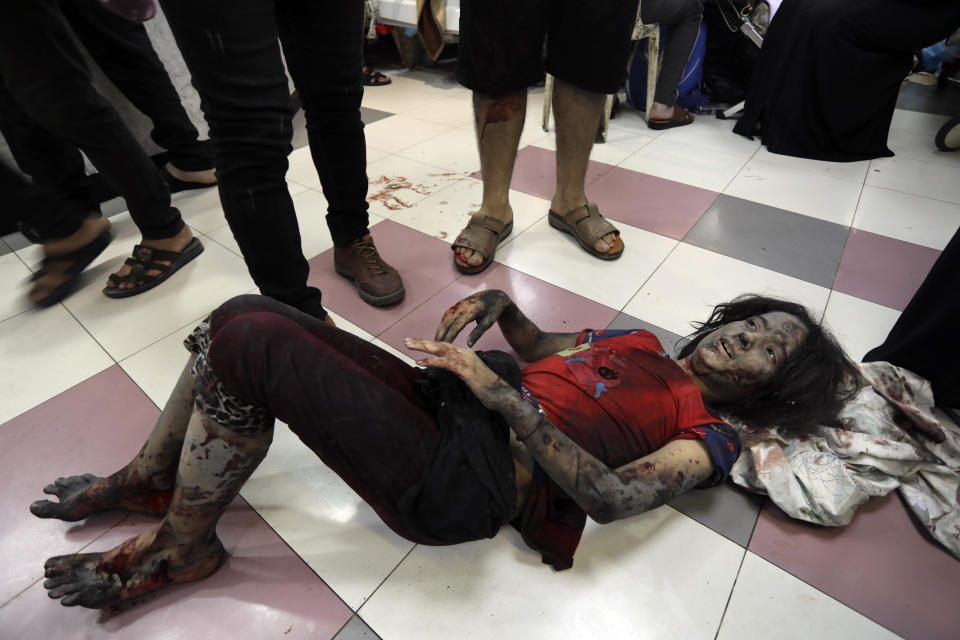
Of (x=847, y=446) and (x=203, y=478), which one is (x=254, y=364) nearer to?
(x=203, y=478)

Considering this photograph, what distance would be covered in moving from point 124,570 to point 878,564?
128cm

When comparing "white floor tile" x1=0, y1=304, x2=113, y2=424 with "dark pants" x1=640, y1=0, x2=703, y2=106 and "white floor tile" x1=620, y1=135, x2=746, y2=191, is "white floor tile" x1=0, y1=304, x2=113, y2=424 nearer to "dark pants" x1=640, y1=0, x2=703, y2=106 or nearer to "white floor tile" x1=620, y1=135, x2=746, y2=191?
"white floor tile" x1=620, y1=135, x2=746, y2=191

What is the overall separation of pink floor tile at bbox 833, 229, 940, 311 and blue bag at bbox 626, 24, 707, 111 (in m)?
1.39

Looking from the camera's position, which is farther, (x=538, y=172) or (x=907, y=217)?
(x=538, y=172)

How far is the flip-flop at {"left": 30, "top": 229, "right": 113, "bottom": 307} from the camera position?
1.41 meters

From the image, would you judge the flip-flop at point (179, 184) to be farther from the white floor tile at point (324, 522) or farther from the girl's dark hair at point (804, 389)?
the girl's dark hair at point (804, 389)

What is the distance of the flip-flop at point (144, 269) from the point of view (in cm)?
144

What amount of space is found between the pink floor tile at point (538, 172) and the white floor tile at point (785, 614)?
4.91ft

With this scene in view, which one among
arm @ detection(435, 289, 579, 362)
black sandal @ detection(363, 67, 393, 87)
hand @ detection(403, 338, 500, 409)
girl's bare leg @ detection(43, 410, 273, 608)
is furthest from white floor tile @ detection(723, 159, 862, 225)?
black sandal @ detection(363, 67, 393, 87)

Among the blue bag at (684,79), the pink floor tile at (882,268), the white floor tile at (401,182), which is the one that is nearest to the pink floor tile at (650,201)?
the pink floor tile at (882,268)

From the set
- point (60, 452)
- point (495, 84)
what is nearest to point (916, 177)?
point (495, 84)

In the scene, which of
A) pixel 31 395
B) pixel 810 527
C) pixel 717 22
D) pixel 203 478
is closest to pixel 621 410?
pixel 810 527

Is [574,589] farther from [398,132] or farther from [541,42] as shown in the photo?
[398,132]

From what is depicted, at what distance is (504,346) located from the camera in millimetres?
1253
